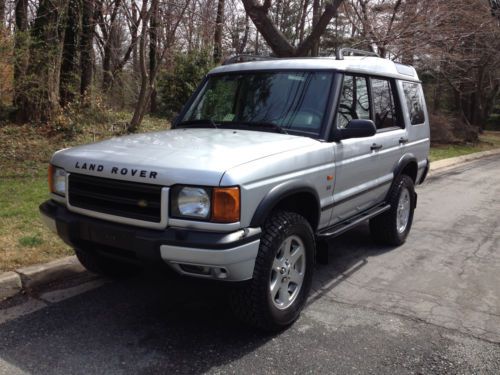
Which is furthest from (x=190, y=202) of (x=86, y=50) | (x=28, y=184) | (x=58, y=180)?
(x=86, y=50)

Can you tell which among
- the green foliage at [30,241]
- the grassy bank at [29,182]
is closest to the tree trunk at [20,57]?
the grassy bank at [29,182]

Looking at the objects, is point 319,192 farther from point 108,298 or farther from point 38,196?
point 38,196

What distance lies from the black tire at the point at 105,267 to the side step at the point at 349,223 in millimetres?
1650

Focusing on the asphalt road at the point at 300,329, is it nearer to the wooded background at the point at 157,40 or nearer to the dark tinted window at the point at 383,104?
the dark tinted window at the point at 383,104

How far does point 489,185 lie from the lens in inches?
438

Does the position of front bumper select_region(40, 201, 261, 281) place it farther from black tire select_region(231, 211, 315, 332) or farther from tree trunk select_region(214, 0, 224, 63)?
tree trunk select_region(214, 0, 224, 63)

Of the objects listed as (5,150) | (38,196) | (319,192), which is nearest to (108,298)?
(319,192)

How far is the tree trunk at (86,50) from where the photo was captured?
1230 centimetres

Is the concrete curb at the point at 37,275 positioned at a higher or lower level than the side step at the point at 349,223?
lower

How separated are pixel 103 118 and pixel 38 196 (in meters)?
5.65

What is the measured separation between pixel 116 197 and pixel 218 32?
39.0 feet

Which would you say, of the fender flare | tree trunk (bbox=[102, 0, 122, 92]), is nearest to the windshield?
the fender flare

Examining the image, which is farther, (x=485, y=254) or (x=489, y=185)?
(x=489, y=185)

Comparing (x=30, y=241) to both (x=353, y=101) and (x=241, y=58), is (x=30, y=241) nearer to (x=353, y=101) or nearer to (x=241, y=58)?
(x=241, y=58)
